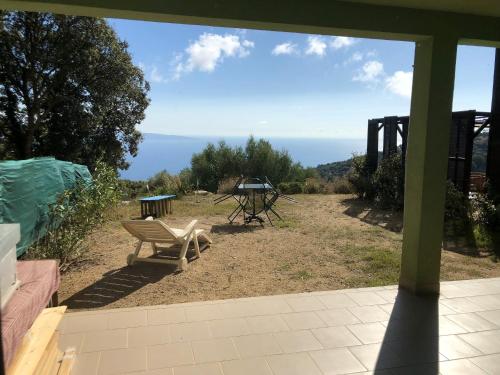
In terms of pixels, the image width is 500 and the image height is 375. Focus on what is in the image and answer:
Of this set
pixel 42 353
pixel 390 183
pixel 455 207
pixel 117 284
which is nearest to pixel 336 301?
pixel 42 353

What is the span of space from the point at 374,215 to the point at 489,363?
237 inches

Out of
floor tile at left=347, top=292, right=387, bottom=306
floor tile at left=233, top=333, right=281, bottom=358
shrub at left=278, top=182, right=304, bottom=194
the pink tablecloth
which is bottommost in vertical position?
floor tile at left=233, top=333, right=281, bottom=358

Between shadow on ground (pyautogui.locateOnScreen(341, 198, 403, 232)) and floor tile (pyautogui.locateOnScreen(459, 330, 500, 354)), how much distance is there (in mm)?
4245

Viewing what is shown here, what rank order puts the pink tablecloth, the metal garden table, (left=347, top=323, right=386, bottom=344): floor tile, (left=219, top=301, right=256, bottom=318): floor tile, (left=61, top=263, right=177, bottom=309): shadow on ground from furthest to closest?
the metal garden table, (left=61, top=263, right=177, bottom=309): shadow on ground, (left=219, top=301, right=256, bottom=318): floor tile, (left=347, top=323, right=386, bottom=344): floor tile, the pink tablecloth

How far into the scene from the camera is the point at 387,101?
1239 centimetres

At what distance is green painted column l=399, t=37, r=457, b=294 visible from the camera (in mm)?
3283

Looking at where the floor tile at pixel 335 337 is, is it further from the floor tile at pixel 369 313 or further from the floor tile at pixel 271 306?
the floor tile at pixel 271 306

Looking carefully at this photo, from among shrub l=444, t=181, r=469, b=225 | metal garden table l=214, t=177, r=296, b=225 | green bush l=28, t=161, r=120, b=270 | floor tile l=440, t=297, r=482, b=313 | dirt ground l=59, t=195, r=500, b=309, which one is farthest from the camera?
metal garden table l=214, t=177, r=296, b=225

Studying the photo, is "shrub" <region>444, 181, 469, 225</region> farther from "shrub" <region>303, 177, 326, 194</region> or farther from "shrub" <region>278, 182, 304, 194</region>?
"shrub" <region>278, 182, 304, 194</region>

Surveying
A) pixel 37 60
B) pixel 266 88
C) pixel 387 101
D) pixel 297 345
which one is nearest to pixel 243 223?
pixel 297 345

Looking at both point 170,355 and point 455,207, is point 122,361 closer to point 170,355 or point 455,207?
point 170,355

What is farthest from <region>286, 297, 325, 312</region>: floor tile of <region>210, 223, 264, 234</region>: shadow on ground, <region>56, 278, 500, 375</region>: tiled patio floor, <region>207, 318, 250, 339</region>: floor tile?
<region>210, 223, 264, 234</region>: shadow on ground

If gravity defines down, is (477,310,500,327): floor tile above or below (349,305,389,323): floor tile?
above

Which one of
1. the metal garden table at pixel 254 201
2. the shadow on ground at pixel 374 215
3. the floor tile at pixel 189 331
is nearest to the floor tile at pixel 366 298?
the floor tile at pixel 189 331
